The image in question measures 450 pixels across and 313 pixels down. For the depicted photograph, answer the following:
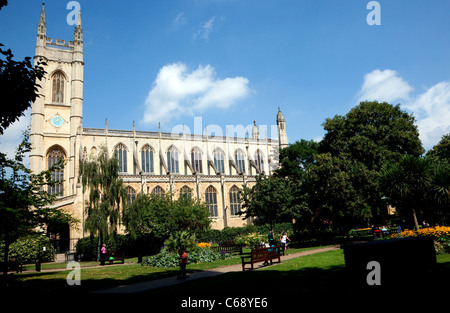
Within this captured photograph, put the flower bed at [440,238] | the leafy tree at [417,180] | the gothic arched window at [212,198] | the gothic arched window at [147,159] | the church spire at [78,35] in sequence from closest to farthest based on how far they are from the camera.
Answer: the flower bed at [440,238], the leafy tree at [417,180], the gothic arched window at [212,198], the gothic arched window at [147,159], the church spire at [78,35]

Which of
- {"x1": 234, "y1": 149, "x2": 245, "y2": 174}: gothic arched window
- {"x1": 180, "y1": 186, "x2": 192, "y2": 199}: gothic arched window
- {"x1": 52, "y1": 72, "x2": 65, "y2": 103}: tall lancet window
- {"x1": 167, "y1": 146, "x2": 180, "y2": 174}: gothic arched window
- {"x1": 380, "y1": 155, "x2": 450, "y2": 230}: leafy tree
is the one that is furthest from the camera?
{"x1": 234, "y1": 149, "x2": 245, "y2": 174}: gothic arched window

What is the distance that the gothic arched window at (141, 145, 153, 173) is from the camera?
147 ft

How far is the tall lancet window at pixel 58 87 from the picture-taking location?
43.0m

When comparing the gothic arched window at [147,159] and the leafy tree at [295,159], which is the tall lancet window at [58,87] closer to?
the gothic arched window at [147,159]

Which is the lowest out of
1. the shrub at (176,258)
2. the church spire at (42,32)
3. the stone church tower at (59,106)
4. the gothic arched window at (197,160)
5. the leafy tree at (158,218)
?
the shrub at (176,258)

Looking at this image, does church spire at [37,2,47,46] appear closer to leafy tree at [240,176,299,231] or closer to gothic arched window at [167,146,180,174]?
gothic arched window at [167,146,180,174]

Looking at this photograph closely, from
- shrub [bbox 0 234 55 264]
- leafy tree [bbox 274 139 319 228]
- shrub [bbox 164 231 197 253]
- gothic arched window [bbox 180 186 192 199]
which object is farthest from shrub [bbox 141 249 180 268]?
leafy tree [bbox 274 139 319 228]

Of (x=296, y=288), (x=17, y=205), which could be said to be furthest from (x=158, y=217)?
(x=296, y=288)

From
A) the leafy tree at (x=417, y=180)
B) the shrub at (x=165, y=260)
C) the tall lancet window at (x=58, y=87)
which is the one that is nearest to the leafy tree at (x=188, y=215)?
the shrub at (x=165, y=260)

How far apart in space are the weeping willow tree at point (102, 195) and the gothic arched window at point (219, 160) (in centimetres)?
2347

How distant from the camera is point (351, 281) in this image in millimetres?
7871
